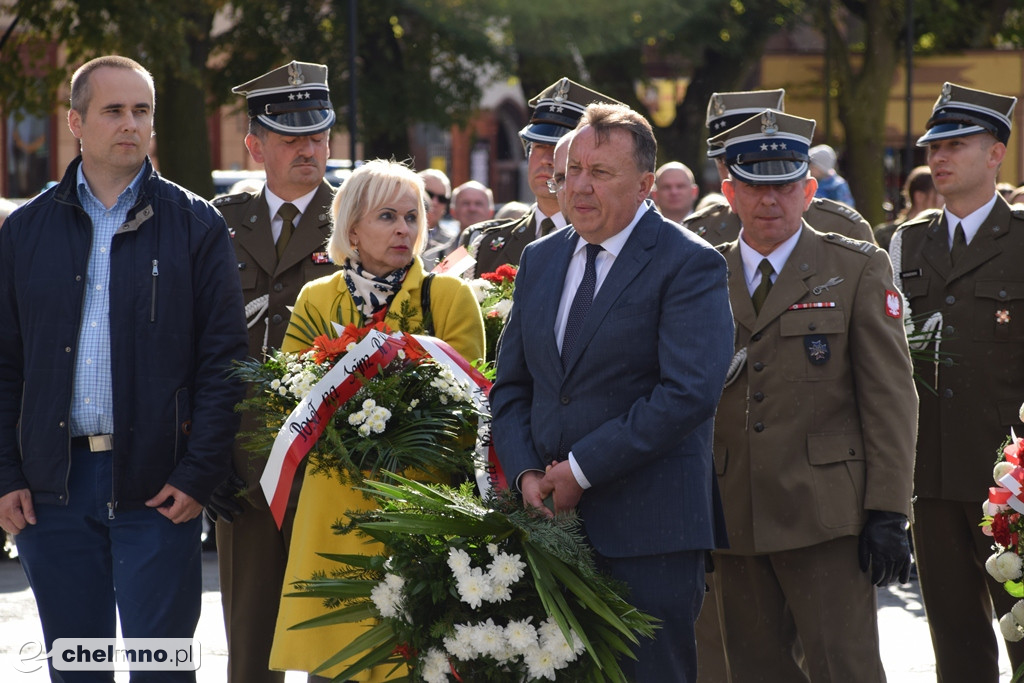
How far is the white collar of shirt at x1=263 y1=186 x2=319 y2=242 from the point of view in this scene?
225 inches

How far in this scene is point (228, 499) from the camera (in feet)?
17.4

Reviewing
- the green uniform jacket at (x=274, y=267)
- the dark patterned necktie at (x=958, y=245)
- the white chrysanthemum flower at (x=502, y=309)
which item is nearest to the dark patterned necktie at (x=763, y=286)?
the white chrysanthemum flower at (x=502, y=309)

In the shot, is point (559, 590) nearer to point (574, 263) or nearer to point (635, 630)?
point (635, 630)

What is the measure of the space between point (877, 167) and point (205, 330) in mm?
17240

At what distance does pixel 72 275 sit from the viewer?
14.9 feet

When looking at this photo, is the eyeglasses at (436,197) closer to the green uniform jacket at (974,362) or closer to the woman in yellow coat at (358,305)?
the green uniform jacket at (974,362)

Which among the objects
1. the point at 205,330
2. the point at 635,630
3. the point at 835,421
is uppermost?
the point at 205,330

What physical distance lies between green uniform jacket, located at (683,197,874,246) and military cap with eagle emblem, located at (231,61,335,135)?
169 cm

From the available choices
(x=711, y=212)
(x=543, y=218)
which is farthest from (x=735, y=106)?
(x=543, y=218)

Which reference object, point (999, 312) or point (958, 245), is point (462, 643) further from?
point (958, 245)

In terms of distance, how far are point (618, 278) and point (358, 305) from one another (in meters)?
1.29

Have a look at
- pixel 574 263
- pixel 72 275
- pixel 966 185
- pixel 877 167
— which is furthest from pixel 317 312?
pixel 877 167

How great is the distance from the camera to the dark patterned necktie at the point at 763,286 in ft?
16.5

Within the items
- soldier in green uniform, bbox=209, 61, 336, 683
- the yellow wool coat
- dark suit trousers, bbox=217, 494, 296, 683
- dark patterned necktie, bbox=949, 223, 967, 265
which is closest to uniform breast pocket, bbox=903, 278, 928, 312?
dark patterned necktie, bbox=949, 223, 967, 265
